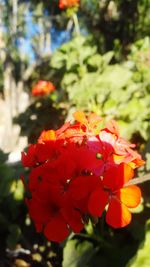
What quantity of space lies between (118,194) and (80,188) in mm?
103

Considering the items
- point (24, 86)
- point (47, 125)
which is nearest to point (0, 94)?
point (24, 86)

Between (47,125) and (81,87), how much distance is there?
45 cm

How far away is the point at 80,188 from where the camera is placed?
1.12m

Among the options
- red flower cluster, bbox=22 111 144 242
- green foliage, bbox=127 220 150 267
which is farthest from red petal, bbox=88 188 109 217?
green foliage, bbox=127 220 150 267

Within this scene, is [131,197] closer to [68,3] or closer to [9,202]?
[9,202]

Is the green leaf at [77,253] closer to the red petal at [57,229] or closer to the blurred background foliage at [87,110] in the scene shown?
the blurred background foliage at [87,110]

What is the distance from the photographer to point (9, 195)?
2.38 m

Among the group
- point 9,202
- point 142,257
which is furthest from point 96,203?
point 9,202

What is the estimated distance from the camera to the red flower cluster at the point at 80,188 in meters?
1.13

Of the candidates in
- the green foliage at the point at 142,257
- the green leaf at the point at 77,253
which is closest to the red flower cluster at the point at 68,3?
the green leaf at the point at 77,253

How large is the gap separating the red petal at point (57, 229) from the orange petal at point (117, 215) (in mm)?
113

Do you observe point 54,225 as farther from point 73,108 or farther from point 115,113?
point 73,108

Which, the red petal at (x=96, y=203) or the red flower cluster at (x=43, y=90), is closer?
the red petal at (x=96, y=203)

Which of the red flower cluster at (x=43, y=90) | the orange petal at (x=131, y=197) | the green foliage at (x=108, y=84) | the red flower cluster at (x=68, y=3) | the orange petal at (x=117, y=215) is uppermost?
the red flower cluster at (x=68, y=3)
